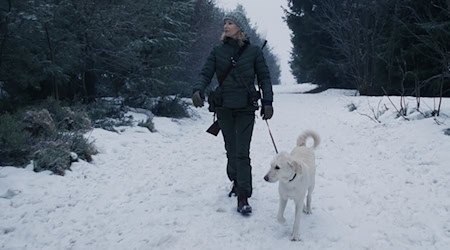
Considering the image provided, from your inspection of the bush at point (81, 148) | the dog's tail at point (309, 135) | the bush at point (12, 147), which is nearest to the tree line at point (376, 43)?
the dog's tail at point (309, 135)

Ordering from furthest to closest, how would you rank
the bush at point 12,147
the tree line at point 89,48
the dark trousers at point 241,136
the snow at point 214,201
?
→ the tree line at point 89,48 → the bush at point 12,147 → the dark trousers at point 241,136 → the snow at point 214,201

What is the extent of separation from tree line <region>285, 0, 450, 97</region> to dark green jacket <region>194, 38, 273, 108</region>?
5.56 metres

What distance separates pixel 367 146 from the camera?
8.19 metres

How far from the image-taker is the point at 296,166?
12.9 ft

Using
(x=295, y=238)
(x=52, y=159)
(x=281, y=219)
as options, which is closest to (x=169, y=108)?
(x=52, y=159)

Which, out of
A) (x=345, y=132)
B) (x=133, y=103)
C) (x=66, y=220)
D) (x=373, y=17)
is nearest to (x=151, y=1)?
(x=133, y=103)

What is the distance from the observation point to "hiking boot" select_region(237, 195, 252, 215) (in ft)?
14.8

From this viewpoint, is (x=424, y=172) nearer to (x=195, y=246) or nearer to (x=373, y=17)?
(x=195, y=246)

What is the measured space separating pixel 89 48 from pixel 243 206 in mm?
8016

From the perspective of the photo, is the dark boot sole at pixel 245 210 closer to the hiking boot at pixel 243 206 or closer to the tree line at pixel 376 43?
the hiking boot at pixel 243 206

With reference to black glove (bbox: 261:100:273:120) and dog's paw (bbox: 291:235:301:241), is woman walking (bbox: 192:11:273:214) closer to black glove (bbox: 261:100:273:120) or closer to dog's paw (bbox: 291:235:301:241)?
black glove (bbox: 261:100:273:120)

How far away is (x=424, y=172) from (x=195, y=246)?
411 centimetres

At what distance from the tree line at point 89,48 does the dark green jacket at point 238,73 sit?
476 centimetres

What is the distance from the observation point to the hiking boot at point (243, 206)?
14.8 ft
